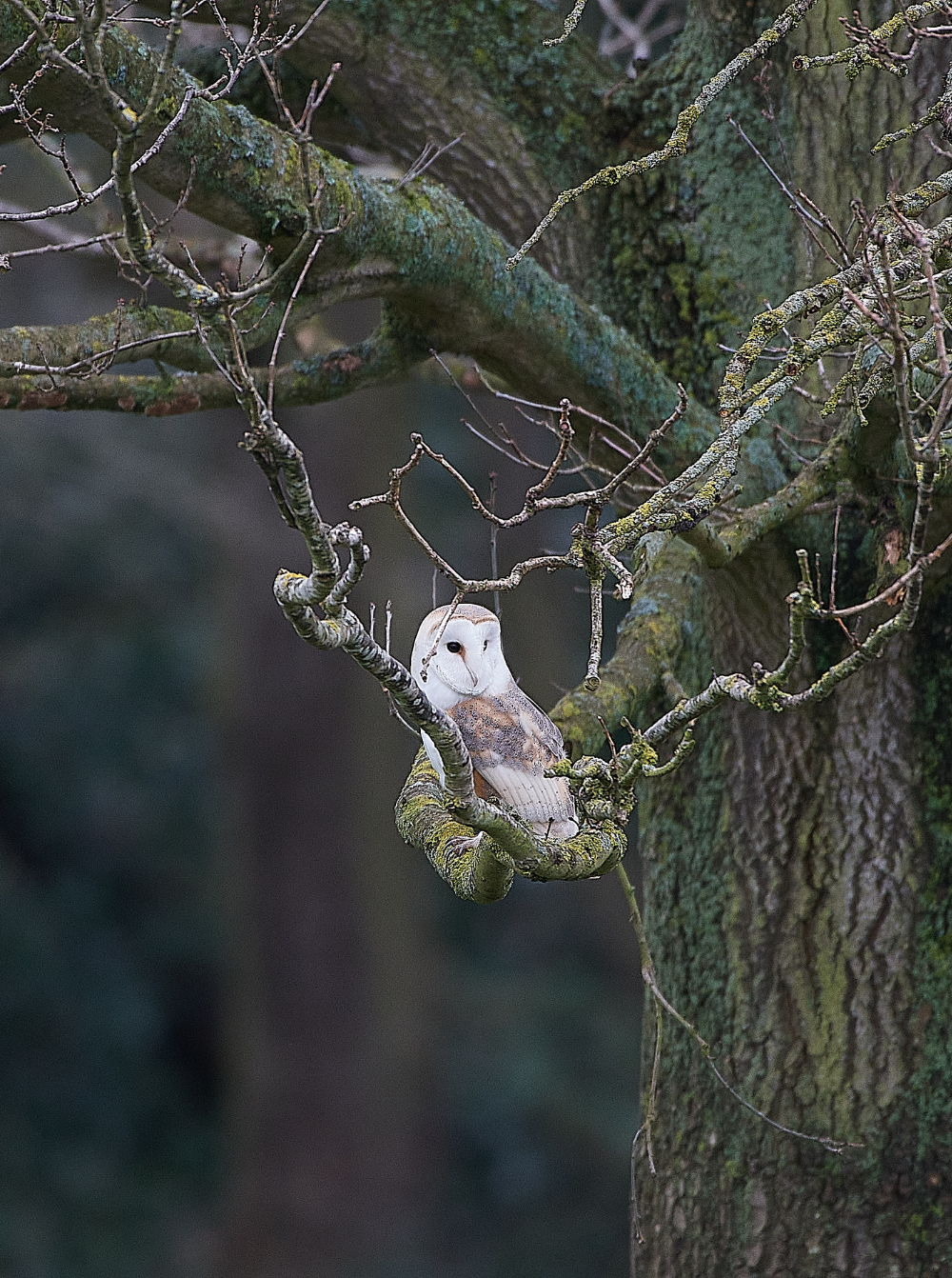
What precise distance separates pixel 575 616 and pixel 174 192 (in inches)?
372

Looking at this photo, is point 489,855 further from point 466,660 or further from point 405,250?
point 405,250

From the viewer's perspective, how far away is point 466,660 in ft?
9.11

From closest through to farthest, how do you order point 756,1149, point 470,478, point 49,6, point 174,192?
point 49,6
point 174,192
point 756,1149
point 470,478

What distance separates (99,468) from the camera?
938 centimetres

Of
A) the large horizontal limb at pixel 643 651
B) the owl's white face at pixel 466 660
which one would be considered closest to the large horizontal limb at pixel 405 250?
the large horizontal limb at pixel 643 651

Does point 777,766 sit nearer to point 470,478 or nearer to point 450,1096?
point 450,1096

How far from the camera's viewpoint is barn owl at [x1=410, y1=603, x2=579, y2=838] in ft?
8.75

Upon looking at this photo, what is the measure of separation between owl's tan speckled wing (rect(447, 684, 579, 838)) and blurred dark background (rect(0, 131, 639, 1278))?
211 inches

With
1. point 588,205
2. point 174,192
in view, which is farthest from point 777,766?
point 174,192

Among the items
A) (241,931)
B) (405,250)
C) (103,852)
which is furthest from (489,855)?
(103,852)

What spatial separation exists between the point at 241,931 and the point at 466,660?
6.82 m

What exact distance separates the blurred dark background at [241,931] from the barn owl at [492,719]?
17.4 feet

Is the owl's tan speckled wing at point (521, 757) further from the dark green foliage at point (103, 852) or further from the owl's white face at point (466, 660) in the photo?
the dark green foliage at point (103, 852)

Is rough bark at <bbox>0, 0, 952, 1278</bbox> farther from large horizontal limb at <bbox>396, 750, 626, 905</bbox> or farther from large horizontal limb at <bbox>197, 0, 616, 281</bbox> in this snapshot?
large horizontal limb at <bbox>396, 750, 626, 905</bbox>
